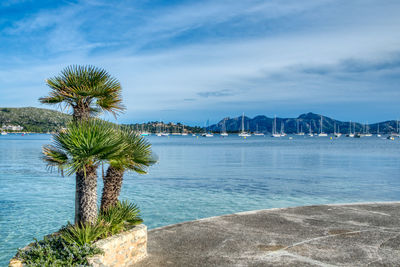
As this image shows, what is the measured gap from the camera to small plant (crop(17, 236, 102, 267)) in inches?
215

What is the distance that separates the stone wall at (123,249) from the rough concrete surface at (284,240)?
0.78 feet

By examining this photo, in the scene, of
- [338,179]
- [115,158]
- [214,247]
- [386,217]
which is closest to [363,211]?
[386,217]

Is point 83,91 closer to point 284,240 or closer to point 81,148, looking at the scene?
point 81,148

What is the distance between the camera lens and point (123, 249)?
6.35m

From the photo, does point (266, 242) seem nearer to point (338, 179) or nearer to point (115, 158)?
point (115, 158)

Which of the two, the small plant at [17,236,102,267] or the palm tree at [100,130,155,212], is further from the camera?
the palm tree at [100,130,155,212]

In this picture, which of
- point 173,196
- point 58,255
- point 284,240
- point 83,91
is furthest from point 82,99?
point 173,196

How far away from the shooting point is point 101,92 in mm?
6371

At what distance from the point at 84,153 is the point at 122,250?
6.17ft

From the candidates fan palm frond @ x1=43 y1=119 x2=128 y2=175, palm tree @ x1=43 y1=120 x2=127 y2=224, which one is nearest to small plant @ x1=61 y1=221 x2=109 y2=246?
palm tree @ x1=43 y1=120 x2=127 y2=224

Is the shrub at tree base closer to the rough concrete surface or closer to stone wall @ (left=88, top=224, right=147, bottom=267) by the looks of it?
stone wall @ (left=88, top=224, right=147, bottom=267)

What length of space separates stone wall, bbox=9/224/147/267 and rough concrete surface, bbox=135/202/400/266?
0.24 metres

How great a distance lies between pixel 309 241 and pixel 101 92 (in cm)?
540

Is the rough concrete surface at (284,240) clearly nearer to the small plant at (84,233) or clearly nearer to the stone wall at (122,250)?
the stone wall at (122,250)
